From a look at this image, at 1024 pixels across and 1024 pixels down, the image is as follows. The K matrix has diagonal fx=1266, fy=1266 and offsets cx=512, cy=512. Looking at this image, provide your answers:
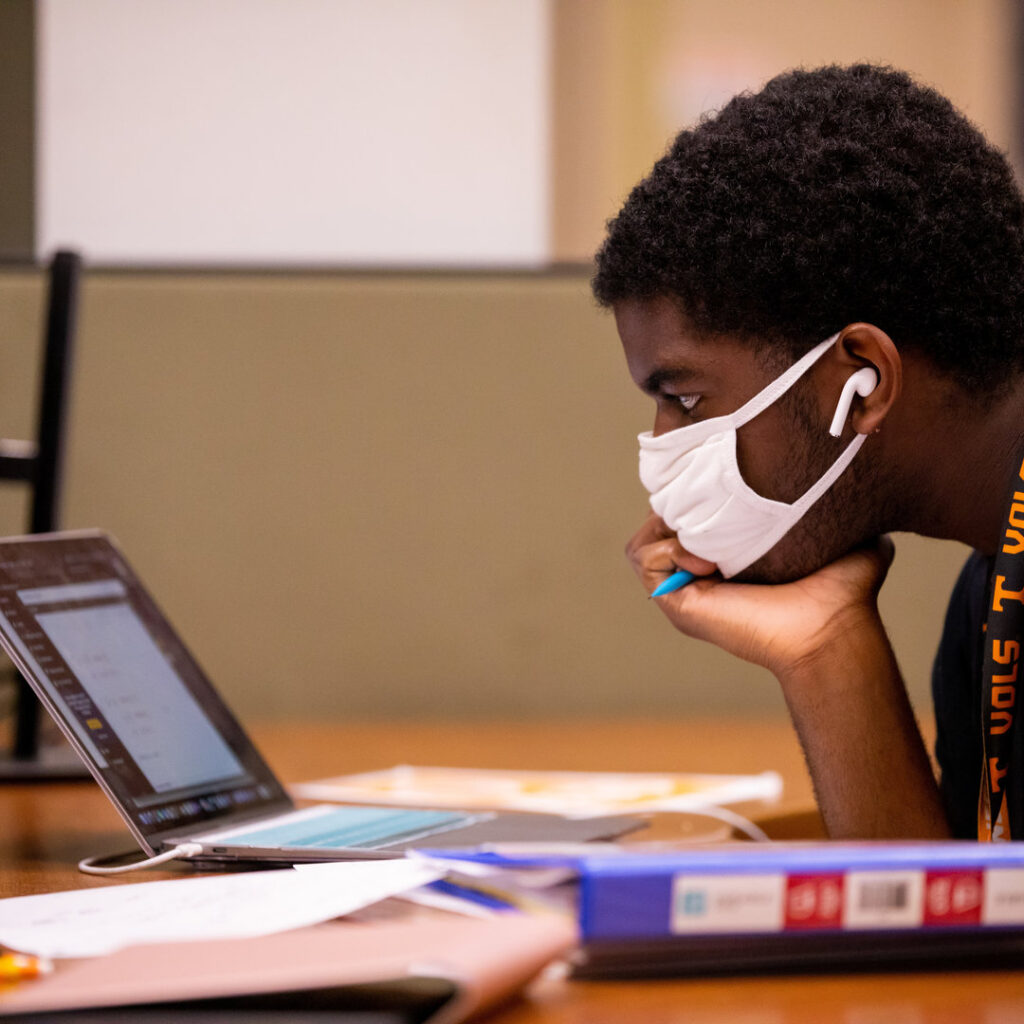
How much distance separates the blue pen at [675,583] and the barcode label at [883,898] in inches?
19.0

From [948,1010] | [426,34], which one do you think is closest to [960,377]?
[948,1010]

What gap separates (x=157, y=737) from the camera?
77 centimetres

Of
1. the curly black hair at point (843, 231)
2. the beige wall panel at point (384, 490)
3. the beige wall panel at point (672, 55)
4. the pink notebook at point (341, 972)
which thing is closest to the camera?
the pink notebook at point (341, 972)

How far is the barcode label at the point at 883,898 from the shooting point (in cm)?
43

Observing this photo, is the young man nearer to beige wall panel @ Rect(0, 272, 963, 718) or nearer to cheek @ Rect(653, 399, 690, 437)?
cheek @ Rect(653, 399, 690, 437)

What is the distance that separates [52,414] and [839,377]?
0.73 metres

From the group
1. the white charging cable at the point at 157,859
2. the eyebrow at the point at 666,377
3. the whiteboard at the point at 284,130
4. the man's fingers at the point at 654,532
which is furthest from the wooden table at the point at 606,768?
the whiteboard at the point at 284,130

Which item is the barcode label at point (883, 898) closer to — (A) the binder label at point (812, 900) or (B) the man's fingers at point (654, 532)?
(A) the binder label at point (812, 900)

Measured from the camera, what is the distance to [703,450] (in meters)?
0.83

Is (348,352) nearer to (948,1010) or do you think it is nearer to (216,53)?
(216,53)

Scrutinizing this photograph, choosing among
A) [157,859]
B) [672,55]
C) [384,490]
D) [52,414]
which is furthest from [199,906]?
[672,55]

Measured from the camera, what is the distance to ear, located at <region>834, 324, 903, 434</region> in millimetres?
782

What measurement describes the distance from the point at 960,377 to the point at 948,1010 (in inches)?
19.3

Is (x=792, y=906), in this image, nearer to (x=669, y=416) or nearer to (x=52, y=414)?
(x=669, y=416)
